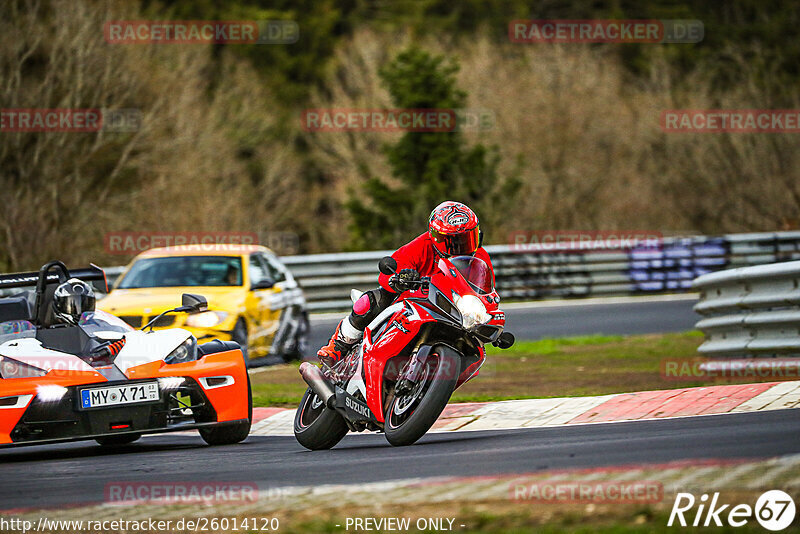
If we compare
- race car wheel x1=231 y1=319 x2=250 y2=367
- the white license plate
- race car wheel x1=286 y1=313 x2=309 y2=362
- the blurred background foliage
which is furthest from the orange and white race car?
the blurred background foliage

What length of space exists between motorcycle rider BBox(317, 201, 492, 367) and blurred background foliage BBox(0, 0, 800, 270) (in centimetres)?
1934

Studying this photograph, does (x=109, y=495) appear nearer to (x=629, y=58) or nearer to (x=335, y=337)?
(x=335, y=337)

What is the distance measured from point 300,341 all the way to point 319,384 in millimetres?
9071

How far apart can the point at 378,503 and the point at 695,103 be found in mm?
45347

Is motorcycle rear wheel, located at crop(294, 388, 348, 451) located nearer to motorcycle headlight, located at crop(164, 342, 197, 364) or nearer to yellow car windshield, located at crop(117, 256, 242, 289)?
motorcycle headlight, located at crop(164, 342, 197, 364)

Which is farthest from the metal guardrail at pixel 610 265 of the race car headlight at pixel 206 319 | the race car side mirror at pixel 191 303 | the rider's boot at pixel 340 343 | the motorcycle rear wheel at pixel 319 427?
the rider's boot at pixel 340 343

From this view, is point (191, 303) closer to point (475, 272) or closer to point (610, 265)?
point (475, 272)

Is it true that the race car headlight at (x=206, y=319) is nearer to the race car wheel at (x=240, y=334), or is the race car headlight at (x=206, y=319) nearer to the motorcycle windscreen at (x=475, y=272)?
the race car wheel at (x=240, y=334)

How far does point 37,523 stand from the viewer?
723 cm

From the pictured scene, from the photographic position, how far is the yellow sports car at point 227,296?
17.2 m

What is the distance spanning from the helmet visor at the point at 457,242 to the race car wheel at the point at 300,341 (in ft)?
31.2

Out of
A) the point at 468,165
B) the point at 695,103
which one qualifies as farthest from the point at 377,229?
the point at 695,103

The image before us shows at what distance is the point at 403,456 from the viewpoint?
9008mm

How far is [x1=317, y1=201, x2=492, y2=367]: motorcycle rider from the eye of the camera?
9.45 metres
